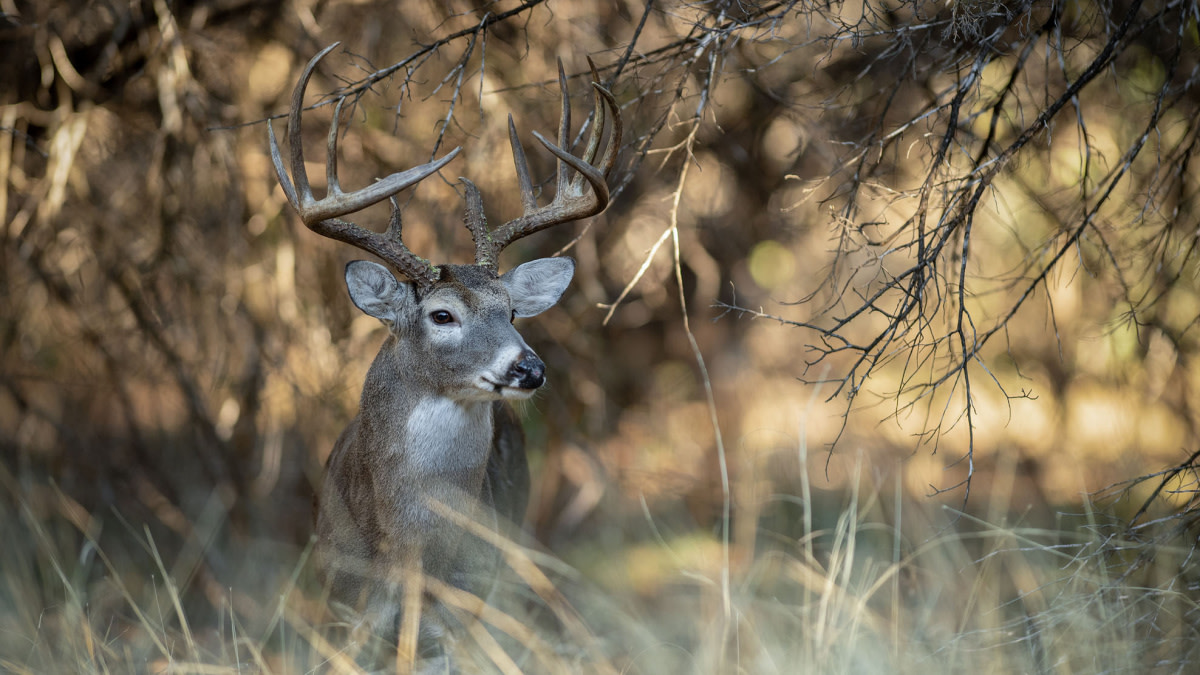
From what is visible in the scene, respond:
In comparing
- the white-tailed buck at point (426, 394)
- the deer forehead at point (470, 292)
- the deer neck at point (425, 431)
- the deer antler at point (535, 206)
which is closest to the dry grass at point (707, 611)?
the white-tailed buck at point (426, 394)

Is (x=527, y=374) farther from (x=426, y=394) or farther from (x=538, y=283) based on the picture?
(x=538, y=283)

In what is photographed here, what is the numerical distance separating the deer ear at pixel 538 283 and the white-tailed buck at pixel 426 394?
8.2 inches

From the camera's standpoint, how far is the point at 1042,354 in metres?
8.25

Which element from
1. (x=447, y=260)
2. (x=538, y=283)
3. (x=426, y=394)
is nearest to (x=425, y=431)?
(x=426, y=394)

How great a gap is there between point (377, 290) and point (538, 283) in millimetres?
743

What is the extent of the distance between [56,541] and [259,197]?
275 cm

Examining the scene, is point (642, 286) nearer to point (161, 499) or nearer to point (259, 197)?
point (259, 197)

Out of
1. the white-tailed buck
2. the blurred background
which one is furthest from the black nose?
the blurred background

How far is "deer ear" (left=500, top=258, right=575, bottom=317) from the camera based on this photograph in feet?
14.3

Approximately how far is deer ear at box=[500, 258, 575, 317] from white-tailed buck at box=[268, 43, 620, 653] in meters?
0.21

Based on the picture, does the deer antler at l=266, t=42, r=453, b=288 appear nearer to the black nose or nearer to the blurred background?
the black nose

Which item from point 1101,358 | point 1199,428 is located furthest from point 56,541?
point 1101,358

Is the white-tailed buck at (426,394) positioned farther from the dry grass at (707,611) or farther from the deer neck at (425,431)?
the dry grass at (707,611)

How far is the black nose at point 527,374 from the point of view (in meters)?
3.59
